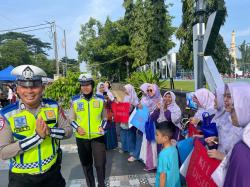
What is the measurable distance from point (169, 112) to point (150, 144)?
0.99 meters

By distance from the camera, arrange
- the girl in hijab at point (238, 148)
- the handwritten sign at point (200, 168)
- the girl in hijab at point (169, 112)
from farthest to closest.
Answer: the girl in hijab at point (169, 112)
the handwritten sign at point (200, 168)
the girl in hijab at point (238, 148)

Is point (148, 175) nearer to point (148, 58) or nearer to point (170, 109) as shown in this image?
point (170, 109)

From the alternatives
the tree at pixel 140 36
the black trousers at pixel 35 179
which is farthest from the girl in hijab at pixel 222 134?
the tree at pixel 140 36

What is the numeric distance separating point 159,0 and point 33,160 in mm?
23743

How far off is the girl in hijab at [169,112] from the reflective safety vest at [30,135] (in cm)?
273

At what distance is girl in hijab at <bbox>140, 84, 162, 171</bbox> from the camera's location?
5793mm

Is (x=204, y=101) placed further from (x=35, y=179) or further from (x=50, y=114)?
(x=35, y=179)

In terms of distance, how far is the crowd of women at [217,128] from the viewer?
194 centimetres

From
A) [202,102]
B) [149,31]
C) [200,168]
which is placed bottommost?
[200,168]

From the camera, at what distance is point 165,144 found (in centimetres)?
339

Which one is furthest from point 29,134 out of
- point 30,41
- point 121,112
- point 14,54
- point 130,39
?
point 30,41

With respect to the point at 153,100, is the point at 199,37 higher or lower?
higher

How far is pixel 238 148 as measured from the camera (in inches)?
75.9

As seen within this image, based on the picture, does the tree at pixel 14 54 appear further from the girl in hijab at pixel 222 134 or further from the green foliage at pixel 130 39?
the girl in hijab at pixel 222 134
